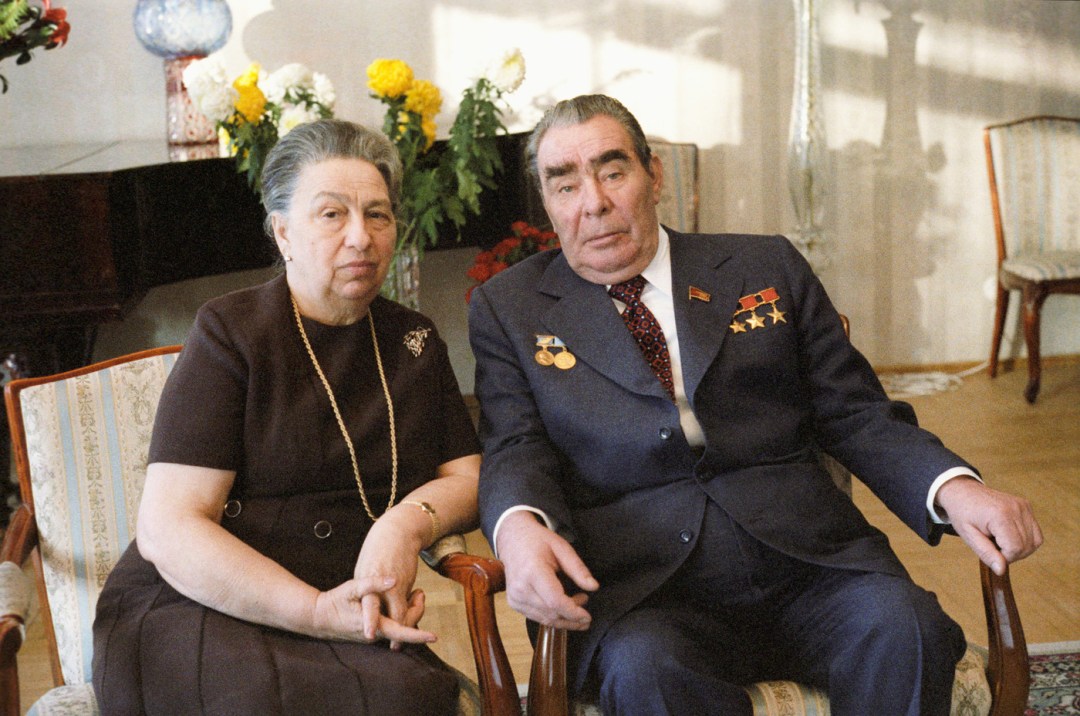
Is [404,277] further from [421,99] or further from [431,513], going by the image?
[431,513]

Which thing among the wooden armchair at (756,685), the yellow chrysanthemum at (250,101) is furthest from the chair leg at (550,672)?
the yellow chrysanthemum at (250,101)

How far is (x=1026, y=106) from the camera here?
5.23 metres

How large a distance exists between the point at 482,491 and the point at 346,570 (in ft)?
0.82

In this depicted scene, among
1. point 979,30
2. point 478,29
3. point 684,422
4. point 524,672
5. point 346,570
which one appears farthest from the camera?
point 979,30

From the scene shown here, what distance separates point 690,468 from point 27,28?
7.91 ft

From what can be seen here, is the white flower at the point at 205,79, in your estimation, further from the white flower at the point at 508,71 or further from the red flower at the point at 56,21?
the white flower at the point at 508,71

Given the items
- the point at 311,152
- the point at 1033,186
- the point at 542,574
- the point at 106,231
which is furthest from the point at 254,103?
the point at 1033,186

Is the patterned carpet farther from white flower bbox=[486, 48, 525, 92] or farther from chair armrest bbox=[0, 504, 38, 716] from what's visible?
white flower bbox=[486, 48, 525, 92]

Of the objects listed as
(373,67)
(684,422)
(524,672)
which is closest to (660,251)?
(684,422)

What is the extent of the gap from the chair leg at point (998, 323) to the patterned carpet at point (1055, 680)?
Result: 2.68m

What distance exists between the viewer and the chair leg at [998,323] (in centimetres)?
518

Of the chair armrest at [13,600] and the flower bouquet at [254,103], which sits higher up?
the flower bouquet at [254,103]

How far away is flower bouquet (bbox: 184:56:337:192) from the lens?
3.29 meters

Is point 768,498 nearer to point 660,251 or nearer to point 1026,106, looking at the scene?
point 660,251
